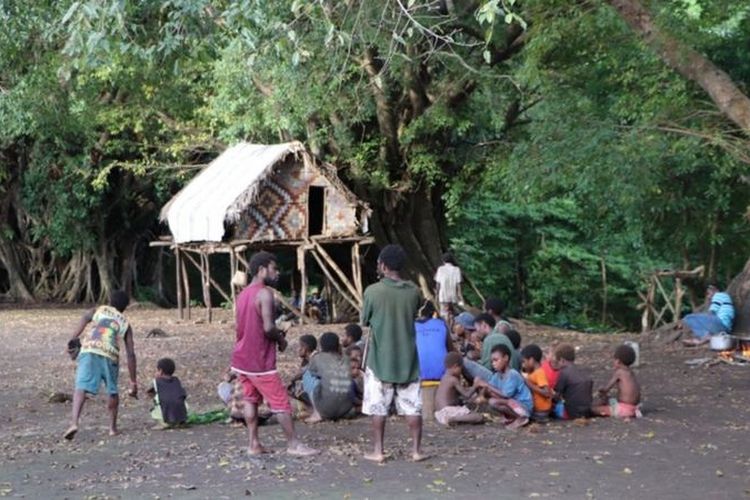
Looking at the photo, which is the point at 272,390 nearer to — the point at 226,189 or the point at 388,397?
the point at 388,397

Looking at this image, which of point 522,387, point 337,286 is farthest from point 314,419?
point 337,286

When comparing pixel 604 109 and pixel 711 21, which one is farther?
pixel 604 109

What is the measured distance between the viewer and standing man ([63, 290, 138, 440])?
31.8 feet

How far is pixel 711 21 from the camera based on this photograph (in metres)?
16.1

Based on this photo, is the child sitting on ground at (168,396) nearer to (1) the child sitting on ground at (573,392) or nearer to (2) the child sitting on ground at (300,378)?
(2) the child sitting on ground at (300,378)

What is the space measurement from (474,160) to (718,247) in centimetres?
552

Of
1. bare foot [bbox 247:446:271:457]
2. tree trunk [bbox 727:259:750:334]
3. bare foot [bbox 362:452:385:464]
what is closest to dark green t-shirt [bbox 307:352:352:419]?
bare foot [bbox 247:446:271:457]

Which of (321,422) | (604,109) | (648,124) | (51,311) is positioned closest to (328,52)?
(604,109)

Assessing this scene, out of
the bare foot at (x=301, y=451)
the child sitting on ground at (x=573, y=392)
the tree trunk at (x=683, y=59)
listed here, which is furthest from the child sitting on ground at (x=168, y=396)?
the tree trunk at (x=683, y=59)

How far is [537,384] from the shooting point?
35.1ft

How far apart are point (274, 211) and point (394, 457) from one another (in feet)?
56.1

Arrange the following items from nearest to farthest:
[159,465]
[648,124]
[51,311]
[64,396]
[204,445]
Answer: [159,465], [204,445], [64,396], [648,124], [51,311]

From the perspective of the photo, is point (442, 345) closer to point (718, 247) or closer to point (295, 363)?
point (295, 363)

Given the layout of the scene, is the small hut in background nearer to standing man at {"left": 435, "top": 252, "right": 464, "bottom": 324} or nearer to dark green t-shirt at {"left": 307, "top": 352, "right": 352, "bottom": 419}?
standing man at {"left": 435, "top": 252, "right": 464, "bottom": 324}
